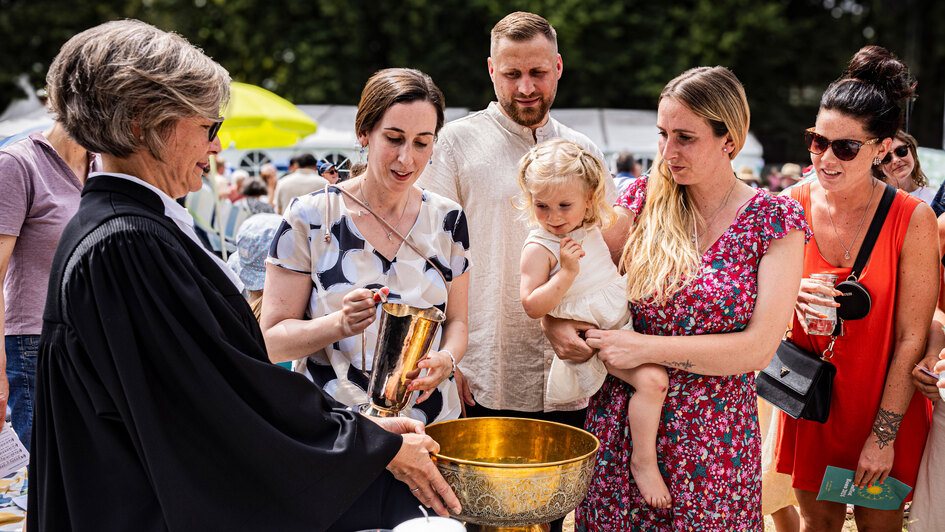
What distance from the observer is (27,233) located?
11.3ft

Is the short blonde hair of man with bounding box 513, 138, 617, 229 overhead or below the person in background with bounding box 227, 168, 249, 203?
overhead

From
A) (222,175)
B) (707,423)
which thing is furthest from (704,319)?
(222,175)

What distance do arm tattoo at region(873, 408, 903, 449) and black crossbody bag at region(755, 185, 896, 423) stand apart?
0.20 m

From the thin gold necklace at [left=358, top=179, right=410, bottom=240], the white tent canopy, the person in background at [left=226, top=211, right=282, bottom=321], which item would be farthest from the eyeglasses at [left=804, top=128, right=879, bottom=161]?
the white tent canopy

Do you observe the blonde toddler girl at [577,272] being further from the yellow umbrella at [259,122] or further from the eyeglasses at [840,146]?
the yellow umbrella at [259,122]

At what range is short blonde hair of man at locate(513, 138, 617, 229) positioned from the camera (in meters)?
2.68

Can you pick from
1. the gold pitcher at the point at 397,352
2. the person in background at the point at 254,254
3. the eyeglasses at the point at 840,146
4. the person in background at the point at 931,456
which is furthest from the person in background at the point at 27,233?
the person in background at the point at 931,456

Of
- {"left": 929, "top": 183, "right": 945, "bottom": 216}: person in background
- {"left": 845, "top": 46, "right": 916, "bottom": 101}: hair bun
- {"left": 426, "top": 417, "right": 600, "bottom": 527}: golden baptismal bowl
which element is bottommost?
{"left": 426, "top": 417, "right": 600, "bottom": 527}: golden baptismal bowl

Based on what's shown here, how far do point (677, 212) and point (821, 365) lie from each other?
984 mm

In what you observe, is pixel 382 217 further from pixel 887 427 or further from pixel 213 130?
pixel 887 427

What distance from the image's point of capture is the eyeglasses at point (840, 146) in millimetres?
3094

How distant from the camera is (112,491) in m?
1.74

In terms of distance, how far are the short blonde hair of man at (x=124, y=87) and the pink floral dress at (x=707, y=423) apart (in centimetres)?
160

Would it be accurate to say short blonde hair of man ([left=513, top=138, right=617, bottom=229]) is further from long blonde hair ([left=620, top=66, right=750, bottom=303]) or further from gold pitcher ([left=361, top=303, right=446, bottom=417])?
gold pitcher ([left=361, top=303, right=446, bottom=417])
